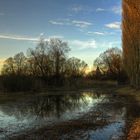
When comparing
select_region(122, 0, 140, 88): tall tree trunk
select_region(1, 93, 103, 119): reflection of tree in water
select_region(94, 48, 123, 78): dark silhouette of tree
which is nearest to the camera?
select_region(1, 93, 103, 119): reflection of tree in water

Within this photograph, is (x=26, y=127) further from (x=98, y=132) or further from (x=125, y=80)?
(x=125, y=80)

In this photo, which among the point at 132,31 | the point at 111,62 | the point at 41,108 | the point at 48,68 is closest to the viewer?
the point at 41,108

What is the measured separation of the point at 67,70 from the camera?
93.1m

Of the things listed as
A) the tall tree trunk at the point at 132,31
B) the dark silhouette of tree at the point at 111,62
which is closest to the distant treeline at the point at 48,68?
the dark silhouette of tree at the point at 111,62

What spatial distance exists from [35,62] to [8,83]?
3264 centimetres

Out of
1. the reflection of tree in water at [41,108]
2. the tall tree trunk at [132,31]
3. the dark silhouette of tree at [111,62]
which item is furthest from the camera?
the dark silhouette of tree at [111,62]

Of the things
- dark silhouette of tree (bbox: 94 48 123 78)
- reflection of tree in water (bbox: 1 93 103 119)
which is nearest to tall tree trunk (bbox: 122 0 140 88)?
reflection of tree in water (bbox: 1 93 103 119)

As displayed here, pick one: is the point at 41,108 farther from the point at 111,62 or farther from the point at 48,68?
the point at 111,62

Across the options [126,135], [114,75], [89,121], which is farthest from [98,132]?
[114,75]

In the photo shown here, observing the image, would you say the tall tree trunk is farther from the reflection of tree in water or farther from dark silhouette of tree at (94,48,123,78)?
dark silhouette of tree at (94,48,123,78)

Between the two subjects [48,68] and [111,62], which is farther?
[111,62]

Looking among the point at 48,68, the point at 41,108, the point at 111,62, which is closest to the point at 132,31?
the point at 41,108

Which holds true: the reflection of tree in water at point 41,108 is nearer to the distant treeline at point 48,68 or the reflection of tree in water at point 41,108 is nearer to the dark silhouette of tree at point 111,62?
the distant treeline at point 48,68

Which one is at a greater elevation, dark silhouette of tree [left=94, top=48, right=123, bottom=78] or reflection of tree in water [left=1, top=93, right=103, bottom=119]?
dark silhouette of tree [left=94, top=48, right=123, bottom=78]
